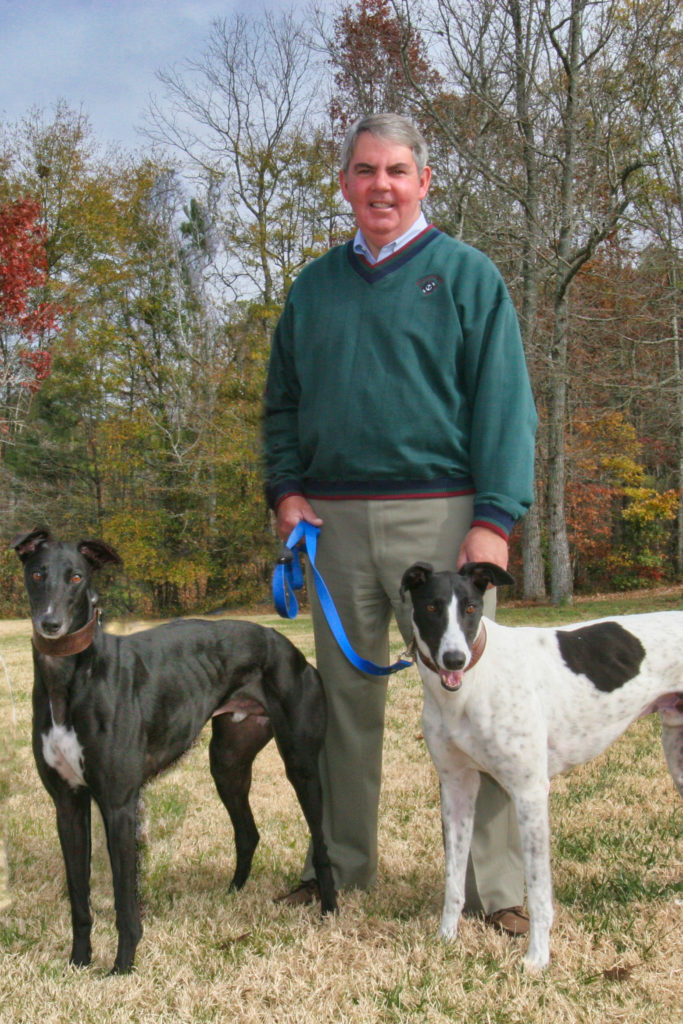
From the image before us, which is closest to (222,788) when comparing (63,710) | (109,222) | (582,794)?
(63,710)

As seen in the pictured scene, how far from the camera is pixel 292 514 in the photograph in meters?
3.47

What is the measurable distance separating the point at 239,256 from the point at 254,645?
1892 centimetres

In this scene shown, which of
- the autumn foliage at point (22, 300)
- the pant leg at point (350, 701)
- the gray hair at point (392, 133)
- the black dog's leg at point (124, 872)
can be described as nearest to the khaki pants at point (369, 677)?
the pant leg at point (350, 701)

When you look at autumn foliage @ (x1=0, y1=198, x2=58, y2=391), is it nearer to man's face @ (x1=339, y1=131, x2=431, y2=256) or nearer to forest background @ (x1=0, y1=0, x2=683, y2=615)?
forest background @ (x1=0, y1=0, x2=683, y2=615)

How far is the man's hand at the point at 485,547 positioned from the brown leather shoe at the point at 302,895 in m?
1.49

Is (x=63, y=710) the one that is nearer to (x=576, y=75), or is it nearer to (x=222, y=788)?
(x=222, y=788)

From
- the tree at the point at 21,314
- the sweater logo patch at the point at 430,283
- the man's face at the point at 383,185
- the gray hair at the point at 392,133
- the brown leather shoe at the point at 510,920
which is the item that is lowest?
the brown leather shoe at the point at 510,920

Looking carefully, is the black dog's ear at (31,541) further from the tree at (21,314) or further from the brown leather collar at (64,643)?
the tree at (21,314)

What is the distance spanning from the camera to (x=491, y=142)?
14.8 meters

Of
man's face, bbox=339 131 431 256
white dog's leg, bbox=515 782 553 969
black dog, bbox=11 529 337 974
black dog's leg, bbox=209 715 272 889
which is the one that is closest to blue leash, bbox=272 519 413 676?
black dog, bbox=11 529 337 974

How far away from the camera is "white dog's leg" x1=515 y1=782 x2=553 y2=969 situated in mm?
2947

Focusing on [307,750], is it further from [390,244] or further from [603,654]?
[390,244]

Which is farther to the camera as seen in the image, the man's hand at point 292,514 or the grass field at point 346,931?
the man's hand at point 292,514

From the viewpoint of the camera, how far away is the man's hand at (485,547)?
3082 millimetres
